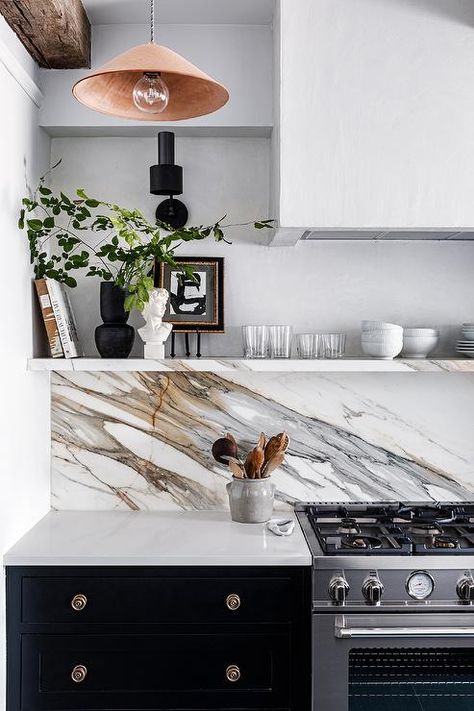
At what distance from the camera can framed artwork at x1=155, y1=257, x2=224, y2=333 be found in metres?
2.54

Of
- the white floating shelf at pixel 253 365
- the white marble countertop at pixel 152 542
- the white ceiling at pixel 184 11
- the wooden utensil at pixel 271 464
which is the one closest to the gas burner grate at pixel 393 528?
the white marble countertop at pixel 152 542

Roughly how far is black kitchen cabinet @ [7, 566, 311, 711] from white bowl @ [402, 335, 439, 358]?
0.85 m

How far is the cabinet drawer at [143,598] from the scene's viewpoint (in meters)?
2.10

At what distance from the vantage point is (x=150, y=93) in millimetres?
1569

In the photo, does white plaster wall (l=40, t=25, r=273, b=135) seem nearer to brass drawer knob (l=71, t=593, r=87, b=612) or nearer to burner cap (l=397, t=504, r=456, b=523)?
burner cap (l=397, t=504, r=456, b=523)

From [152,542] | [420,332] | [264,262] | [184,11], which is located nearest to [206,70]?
[184,11]

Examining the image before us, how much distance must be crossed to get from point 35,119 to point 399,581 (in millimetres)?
1878

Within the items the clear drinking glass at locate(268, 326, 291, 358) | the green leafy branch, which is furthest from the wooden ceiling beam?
the clear drinking glass at locate(268, 326, 291, 358)

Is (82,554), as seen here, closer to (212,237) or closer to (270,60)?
(212,237)

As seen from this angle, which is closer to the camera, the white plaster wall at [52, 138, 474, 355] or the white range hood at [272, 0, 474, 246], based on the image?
the white range hood at [272, 0, 474, 246]

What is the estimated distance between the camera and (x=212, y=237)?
104 inches

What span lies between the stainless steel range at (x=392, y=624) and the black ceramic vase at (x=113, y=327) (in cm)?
90

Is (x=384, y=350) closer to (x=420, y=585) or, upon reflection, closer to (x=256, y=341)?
(x=256, y=341)

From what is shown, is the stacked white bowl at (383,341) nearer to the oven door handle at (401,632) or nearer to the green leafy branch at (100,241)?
the green leafy branch at (100,241)
